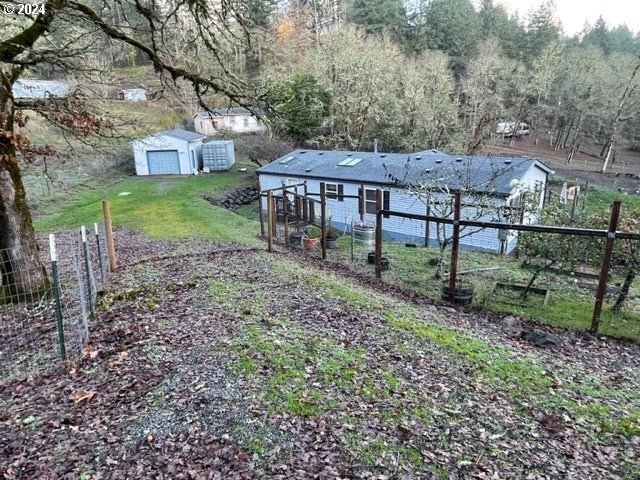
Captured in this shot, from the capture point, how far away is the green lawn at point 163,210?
1675cm

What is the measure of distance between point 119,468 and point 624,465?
4.37 meters

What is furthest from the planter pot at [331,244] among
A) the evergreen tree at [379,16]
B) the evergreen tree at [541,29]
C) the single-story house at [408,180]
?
the evergreen tree at [541,29]

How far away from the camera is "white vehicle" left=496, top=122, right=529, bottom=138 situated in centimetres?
4225

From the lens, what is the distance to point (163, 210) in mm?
21234

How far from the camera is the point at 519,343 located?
6637 millimetres

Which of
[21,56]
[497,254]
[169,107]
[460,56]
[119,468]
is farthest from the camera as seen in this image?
[460,56]

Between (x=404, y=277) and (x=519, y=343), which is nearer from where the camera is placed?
(x=519, y=343)

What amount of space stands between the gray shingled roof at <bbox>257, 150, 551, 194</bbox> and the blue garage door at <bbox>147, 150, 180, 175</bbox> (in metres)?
12.0

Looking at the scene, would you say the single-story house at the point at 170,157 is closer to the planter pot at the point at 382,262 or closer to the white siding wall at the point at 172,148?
the white siding wall at the point at 172,148

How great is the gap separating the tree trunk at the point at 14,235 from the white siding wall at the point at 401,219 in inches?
387

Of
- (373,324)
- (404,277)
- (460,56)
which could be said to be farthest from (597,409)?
(460,56)

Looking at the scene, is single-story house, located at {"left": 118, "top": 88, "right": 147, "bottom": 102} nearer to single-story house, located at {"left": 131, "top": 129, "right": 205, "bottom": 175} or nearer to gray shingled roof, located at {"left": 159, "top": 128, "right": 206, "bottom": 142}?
gray shingled roof, located at {"left": 159, "top": 128, "right": 206, "bottom": 142}

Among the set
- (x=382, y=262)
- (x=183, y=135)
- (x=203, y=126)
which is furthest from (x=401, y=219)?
(x=203, y=126)

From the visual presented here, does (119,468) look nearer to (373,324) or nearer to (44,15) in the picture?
(373,324)
